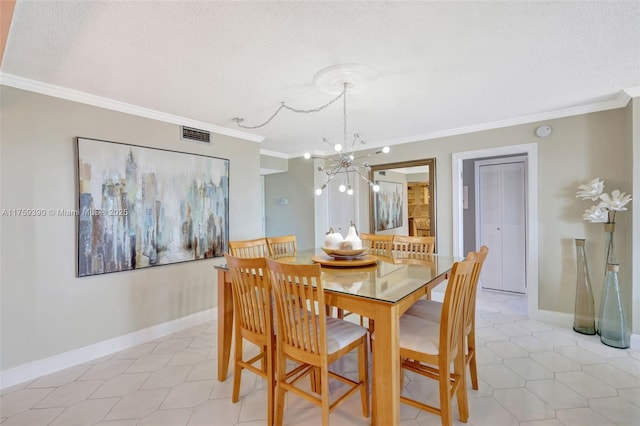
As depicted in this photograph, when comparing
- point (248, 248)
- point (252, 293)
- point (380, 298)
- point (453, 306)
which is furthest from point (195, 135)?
point (453, 306)

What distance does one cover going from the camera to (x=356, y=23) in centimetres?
166

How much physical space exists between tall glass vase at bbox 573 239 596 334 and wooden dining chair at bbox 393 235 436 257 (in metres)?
1.59

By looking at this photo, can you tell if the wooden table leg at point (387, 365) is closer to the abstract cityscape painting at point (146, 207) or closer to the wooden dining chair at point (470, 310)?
the wooden dining chair at point (470, 310)

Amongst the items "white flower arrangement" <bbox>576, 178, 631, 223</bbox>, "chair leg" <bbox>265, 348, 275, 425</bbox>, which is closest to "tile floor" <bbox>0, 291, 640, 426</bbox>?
"chair leg" <bbox>265, 348, 275, 425</bbox>

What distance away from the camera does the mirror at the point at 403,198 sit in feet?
13.7

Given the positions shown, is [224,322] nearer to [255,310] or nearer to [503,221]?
[255,310]

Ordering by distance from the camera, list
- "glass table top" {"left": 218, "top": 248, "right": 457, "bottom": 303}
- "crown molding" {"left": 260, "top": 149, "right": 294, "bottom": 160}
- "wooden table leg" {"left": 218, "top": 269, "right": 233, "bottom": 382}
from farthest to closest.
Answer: "crown molding" {"left": 260, "top": 149, "right": 294, "bottom": 160}, "wooden table leg" {"left": 218, "top": 269, "right": 233, "bottom": 382}, "glass table top" {"left": 218, "top": 248, "right": 457, "bottom": 303}

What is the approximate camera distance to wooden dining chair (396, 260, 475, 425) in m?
1.57

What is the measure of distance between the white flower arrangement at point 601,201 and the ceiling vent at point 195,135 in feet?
13.3

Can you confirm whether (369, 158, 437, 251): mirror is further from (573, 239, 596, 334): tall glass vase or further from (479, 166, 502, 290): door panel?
(573, 239, 596, 334): tall glass vase

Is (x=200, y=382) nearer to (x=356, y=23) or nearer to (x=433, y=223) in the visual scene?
(x=356, y=23)

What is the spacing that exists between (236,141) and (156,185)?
3.94ft

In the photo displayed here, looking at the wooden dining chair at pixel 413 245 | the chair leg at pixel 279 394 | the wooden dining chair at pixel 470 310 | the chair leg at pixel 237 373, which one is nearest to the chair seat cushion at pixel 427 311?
the wooden dining chair at pixel 470 310

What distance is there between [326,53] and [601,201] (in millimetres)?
3053
